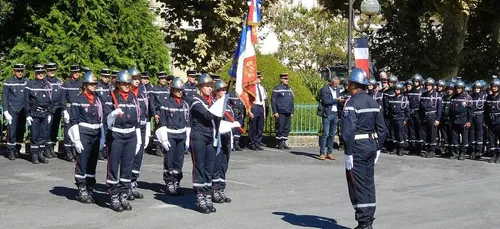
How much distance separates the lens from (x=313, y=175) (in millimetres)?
17031

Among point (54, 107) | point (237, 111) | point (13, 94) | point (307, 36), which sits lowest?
point (237, 111)

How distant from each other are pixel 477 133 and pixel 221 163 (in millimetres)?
9905

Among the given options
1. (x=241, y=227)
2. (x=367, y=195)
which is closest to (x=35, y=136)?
(x=241, y=227)

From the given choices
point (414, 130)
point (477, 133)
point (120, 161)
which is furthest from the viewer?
point (414, 130)

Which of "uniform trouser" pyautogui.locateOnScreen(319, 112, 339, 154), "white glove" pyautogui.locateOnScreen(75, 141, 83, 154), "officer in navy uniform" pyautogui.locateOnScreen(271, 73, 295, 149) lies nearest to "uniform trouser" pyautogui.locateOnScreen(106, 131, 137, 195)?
"white glove" pyautogui.locateOnScreen(75, 141, 83, 154)

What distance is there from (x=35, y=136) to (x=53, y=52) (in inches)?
114

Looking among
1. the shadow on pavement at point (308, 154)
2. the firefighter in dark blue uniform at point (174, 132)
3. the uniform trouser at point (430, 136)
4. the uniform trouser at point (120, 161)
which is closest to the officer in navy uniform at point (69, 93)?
the firefighter in dark blue uniform at point (174, 132)

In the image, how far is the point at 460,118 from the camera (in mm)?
20906

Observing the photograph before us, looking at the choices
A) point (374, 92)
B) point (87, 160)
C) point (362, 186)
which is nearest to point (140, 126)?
point (87, 160)

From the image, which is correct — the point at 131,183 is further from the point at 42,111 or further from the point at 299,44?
the point at 299,44

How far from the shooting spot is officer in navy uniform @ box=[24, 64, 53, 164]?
1736cm

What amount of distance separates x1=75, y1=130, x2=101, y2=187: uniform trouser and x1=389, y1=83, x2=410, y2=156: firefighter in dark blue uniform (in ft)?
33.3

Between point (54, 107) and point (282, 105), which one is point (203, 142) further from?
point (282, 105)

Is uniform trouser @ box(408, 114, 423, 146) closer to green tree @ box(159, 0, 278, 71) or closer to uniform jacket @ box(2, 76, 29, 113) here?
green tree @ box(159, 0, 278, 71)
